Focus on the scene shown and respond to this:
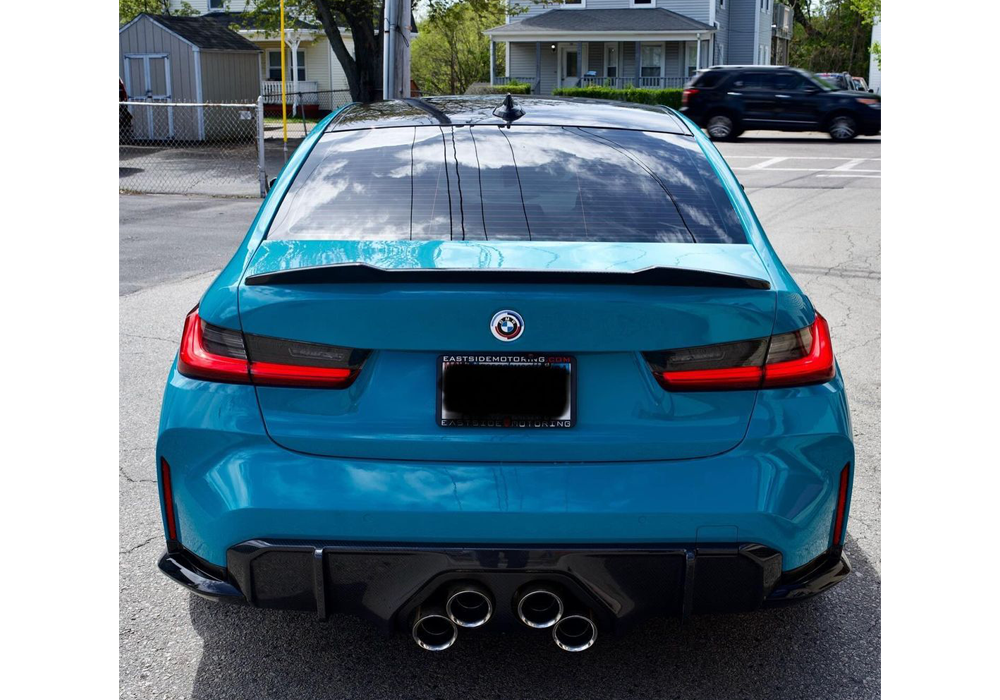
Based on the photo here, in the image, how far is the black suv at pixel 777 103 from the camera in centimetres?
2677

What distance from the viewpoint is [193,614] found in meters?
3.41

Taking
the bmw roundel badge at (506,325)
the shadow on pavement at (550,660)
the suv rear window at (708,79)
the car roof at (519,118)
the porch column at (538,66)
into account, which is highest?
the porch column at (538,66)

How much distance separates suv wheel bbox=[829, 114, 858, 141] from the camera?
26.8 metres

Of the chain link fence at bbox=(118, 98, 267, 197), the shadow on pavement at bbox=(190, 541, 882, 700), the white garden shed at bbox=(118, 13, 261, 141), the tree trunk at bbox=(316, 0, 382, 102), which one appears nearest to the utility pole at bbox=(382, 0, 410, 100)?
the chain link fence at bbox=(118, 98, 267, 197)

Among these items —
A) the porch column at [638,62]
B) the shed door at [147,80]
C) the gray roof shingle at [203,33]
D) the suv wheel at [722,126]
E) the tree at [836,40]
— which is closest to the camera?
the suv wheel at [722,126]

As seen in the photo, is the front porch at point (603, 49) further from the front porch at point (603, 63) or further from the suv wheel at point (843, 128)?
the suv wheel at point (843, 128)

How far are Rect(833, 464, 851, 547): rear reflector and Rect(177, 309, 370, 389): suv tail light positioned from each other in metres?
1.28

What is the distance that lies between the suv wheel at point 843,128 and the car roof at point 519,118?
2469 cm

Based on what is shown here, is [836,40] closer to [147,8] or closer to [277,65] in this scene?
[277,65]

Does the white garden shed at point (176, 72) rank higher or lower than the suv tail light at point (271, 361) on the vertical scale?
higher

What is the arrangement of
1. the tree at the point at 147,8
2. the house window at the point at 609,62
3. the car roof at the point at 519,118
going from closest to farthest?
the car roof at the point at 519,118
the house window at the point at 609,62
the tree at the point at 147,8

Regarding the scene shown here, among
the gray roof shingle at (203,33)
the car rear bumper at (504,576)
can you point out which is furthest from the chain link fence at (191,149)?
the car rear bumper at (504,576)
